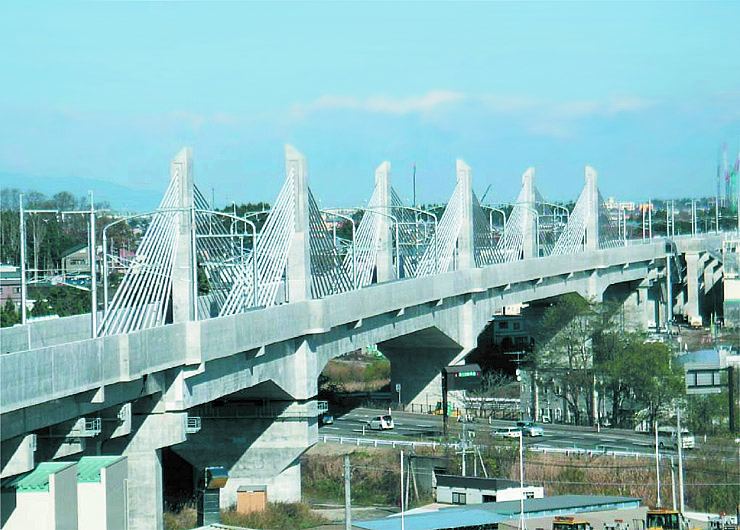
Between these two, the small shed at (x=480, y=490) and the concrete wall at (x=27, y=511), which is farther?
the small shed at (x=480, y=490)

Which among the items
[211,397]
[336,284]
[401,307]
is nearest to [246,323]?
[211,397]

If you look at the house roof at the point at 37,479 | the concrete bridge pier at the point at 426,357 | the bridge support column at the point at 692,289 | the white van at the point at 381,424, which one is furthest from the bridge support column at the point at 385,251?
the bridge support column at the point at 692,289

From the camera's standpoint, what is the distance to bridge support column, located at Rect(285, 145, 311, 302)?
4675 cm

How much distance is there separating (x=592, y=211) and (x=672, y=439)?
35145 millimetres

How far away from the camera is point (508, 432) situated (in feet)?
186

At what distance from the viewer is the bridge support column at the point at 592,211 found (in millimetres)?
88312

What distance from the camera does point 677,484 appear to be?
47.6 meters

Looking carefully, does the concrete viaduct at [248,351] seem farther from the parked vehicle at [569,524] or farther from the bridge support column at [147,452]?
the parked vehicle at [569,524]

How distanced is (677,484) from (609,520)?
28.5ft

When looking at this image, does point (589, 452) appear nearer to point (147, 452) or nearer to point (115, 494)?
point (147, 452)

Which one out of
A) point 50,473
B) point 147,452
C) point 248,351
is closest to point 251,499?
point 248,351

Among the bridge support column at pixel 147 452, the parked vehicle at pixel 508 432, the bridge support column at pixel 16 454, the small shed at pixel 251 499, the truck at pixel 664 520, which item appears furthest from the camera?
the parked vehicle at pixel 508 432

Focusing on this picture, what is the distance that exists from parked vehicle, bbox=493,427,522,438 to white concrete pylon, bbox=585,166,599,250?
31852 millimetres

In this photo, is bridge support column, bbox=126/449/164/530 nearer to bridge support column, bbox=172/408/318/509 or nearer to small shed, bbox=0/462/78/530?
small shed, bbox=0/462/78/530
